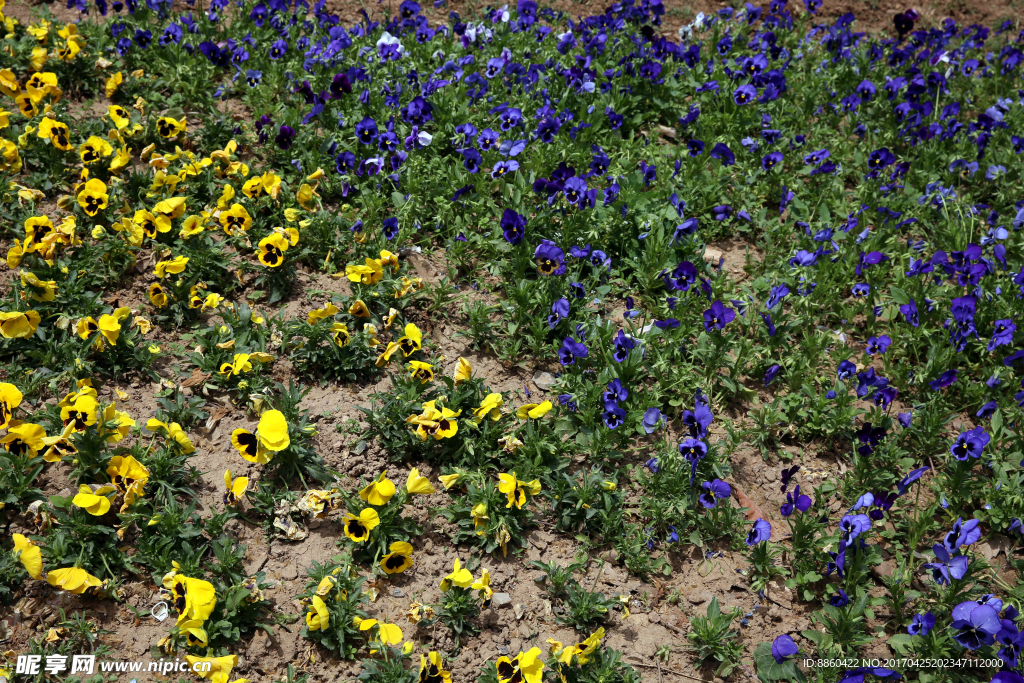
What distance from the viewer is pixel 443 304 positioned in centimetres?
421

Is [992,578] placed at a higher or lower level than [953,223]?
lower

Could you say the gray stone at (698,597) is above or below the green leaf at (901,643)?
below

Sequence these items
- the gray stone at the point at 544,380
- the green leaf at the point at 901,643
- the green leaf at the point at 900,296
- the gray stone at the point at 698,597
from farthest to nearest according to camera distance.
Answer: the green leaf at the point at 900,296, the gray stone at the point at 544,380, the gray stone at the point at 698,597, the green leaf at the point at 901,643

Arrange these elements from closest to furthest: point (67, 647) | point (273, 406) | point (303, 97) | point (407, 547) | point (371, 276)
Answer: point (67, 647) → point (407, 547) → point (273, 406) → point (371, 276) → point (303, 97)

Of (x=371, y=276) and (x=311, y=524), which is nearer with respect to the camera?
(x=311, y=524)

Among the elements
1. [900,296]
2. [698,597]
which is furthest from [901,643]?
[900,296]

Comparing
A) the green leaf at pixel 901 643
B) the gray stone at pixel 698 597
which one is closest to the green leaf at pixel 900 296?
the green leaf at pixel 901 643

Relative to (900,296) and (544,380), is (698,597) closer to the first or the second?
(544,380)

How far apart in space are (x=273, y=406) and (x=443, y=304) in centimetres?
113

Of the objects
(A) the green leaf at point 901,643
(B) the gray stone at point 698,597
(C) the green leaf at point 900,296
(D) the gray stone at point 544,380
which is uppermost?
(C) the green leaf at point 900,296

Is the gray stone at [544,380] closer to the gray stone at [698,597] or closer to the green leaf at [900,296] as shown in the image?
the gray stone at [698,597]

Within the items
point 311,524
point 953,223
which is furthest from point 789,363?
point 311,524

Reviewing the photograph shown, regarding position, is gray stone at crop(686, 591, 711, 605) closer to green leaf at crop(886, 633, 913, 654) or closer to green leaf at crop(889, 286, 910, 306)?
green leaf at crop(886, 633, 913, 654)

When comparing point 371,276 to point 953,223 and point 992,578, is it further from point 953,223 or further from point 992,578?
point 953,223
